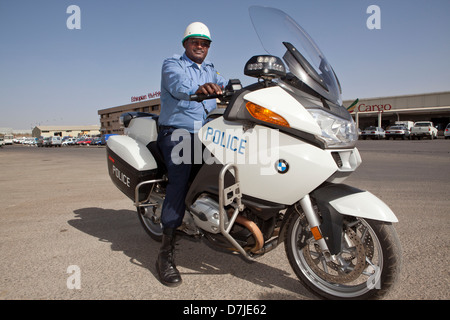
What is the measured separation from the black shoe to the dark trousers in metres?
0.13

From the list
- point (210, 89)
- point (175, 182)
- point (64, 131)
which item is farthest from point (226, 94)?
point (64, 131)

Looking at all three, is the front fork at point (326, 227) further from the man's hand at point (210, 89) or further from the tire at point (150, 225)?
the tire at point (150, 225)

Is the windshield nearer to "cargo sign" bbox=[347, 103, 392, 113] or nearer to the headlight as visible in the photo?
the headlight

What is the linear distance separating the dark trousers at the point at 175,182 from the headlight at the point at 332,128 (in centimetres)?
111

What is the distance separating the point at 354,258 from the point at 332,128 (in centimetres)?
95

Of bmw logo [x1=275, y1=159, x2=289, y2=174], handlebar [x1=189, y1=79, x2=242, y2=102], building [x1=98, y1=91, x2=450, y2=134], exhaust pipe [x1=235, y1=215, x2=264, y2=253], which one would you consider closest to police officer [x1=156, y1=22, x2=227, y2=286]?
handlebar [x1=189, y1=79, x2=242, y2=102]

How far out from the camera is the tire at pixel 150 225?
3.43 metres

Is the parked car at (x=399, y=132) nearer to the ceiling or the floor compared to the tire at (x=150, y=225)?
nearer to the ceiling

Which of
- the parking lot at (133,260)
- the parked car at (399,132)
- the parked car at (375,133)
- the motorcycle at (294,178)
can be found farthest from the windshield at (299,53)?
the parked car at (375,133)

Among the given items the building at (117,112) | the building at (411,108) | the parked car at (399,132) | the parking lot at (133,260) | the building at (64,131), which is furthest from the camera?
the building at (64,131)

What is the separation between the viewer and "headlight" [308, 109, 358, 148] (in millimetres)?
2031
